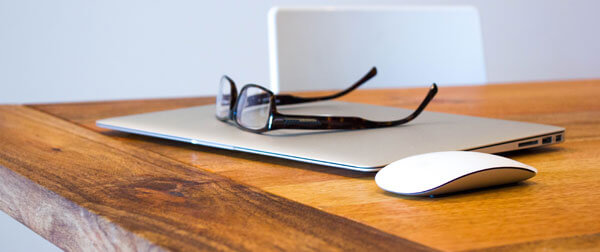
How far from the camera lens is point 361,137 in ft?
1.76

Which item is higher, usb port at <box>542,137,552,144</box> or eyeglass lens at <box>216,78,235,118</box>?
eyeglass lens at <box>216,78,235,118</box>

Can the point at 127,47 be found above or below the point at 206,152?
below

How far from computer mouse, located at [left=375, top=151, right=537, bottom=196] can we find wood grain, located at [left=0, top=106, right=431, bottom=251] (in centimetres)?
6

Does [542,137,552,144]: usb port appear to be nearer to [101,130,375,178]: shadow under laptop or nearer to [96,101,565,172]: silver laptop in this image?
[96,101,565,172]: silver laptop

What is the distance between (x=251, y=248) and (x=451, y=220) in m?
0.11

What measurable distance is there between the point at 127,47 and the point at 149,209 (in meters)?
3.04

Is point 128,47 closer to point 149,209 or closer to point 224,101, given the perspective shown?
point 224,101

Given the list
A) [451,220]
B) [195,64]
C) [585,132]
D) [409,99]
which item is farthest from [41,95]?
[451,220]

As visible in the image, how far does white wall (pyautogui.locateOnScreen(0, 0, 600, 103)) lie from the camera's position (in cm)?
305

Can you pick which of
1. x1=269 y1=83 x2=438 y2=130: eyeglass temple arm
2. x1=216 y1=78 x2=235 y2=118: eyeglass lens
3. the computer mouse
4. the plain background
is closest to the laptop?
x1=216 y1=78 x2=235 y2=118: eyeglass lens

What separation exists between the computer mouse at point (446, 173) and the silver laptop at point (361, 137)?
5 cm

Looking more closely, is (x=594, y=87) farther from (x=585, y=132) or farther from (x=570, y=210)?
(x=570, y=210)

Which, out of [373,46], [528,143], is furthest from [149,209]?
[373,46]

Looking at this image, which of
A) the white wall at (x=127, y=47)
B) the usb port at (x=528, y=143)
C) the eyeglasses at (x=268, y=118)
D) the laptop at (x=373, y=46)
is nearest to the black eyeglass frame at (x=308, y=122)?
the eyeglasses at (x=268, y=118)
